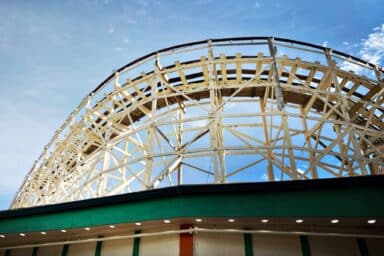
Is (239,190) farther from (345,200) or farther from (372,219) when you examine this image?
(372,219)

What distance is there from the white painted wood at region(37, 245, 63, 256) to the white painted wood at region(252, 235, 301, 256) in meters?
5.36

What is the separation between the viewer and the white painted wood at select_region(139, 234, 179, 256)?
7.15 m

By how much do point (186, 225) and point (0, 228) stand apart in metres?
5.14

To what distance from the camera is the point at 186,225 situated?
7012 mm

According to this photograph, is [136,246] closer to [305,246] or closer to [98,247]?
[98,247]

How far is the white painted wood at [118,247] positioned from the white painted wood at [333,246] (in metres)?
4.24

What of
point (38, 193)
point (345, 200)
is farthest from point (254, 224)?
point (38, 193)

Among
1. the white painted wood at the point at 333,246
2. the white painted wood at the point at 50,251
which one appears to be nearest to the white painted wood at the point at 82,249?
the white painted wood at the point at 50,251

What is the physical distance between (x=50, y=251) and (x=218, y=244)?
4941mm

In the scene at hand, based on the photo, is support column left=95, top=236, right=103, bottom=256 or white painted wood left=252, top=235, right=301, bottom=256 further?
support column left=95, top=236, right=103, bottom=256

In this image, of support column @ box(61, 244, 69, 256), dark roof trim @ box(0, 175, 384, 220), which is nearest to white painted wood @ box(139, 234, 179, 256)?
dark roof trim @ box(0, 175, 384, 220)

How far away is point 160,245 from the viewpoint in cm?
735

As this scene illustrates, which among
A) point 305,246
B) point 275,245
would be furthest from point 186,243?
point 305,246

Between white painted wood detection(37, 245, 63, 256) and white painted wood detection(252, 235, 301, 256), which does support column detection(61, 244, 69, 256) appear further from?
white painted wood detection(252, 235, 301, 256)
